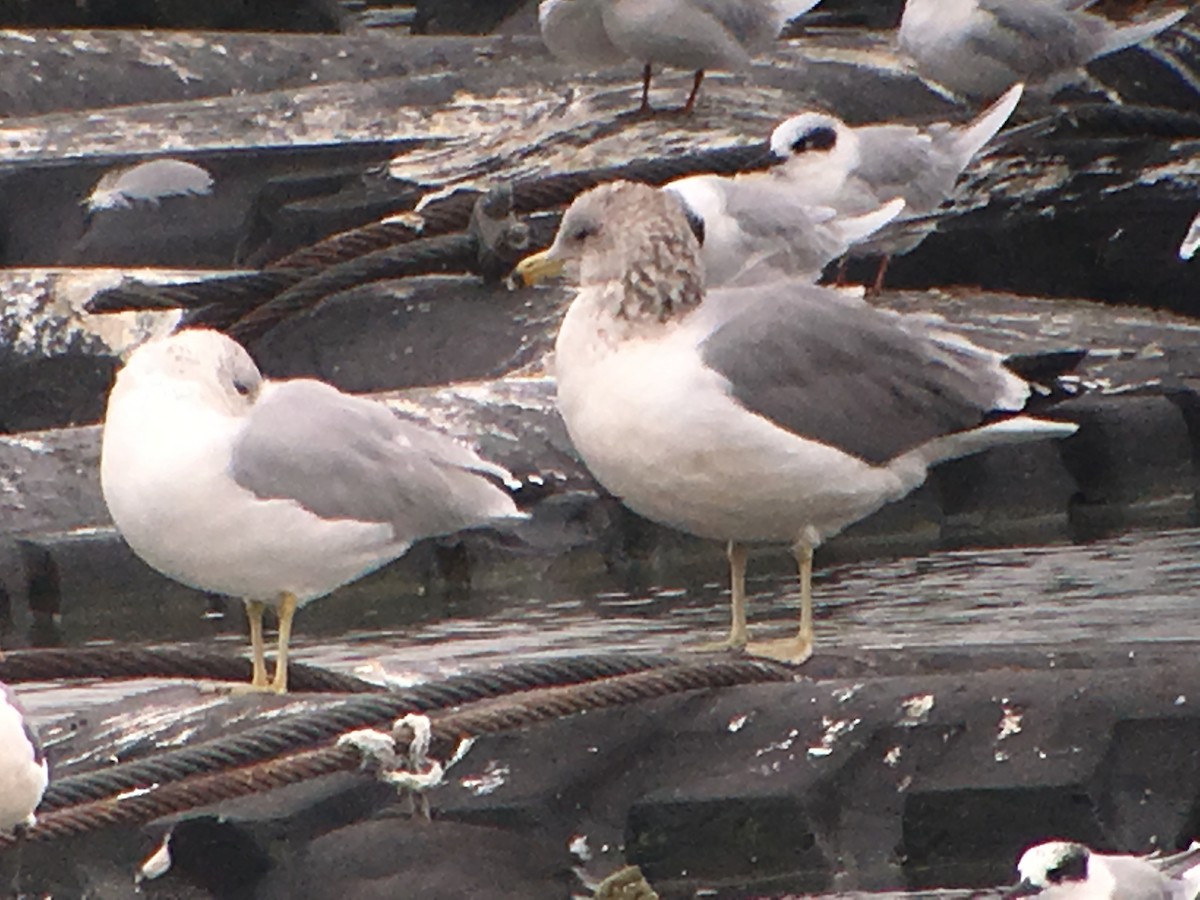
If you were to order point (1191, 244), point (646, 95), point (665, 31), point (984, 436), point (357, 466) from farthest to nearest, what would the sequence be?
point (646, 95) → point (665, 31) → point (1191, 244) → point (984, 436) → point (357, 466)

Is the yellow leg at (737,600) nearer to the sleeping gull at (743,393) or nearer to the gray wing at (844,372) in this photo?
the sleeping gull at (743,393)

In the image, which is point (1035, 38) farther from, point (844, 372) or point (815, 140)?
point (844, 372)

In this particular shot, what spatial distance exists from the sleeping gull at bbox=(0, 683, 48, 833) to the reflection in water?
1265mm

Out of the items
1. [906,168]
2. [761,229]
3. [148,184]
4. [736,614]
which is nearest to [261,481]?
[736,614]

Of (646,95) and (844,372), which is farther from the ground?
(844,372)

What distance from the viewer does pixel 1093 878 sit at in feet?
12.8

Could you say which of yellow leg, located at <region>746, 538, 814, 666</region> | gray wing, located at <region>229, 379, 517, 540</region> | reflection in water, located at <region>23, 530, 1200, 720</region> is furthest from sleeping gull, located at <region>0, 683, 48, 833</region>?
yellow leg, located at <region>746, 538, 814, 666</region>

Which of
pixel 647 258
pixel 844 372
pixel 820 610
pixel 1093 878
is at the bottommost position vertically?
pixel 820 610

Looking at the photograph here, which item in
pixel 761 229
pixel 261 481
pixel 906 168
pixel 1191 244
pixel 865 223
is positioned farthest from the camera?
pixel 906 168

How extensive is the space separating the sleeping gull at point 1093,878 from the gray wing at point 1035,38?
6631 mm

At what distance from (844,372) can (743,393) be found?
0.35m

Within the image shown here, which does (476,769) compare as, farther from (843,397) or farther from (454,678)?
(843,397)

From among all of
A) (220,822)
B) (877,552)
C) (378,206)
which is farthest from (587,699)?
(378,206)

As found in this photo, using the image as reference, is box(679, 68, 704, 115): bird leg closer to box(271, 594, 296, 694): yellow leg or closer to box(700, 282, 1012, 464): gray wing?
box(700, 282, 1012, 464): gray wing
